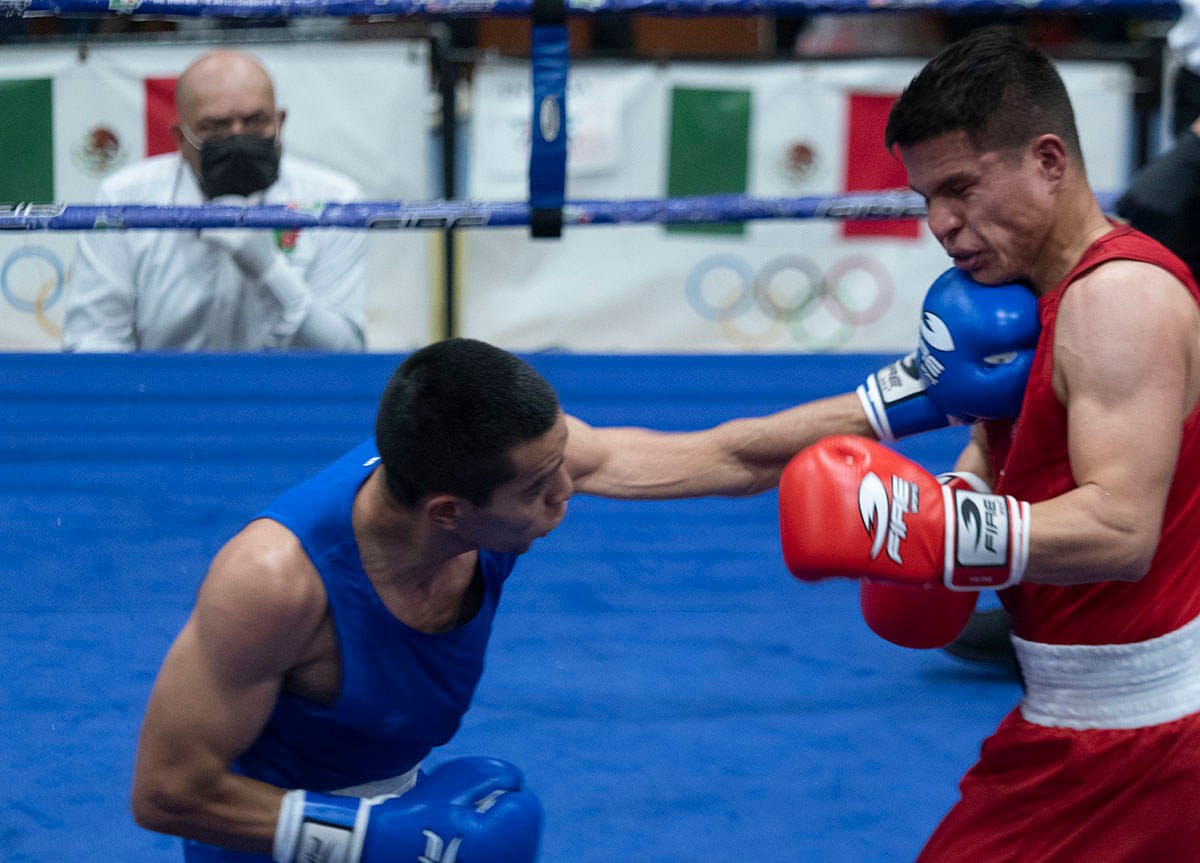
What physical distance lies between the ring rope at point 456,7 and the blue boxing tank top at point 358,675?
3.66ft

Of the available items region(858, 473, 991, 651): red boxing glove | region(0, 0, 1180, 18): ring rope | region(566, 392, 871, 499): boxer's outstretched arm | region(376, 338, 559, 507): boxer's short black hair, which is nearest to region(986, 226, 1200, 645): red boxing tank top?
region(858, 473, 991, 651): red boxing glove

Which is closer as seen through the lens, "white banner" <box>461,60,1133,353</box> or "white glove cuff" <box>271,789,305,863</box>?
"white glove cuff" <box>271,789,305,863</box>

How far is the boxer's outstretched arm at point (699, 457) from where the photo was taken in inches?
80.1

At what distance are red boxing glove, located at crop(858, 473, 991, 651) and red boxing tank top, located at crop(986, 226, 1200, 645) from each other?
12 cm

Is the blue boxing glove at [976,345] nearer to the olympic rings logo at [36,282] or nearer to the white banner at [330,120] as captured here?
the olympic rings logo at [36,282]

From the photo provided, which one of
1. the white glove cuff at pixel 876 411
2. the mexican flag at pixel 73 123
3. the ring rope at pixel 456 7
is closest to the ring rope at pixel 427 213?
the ring rope at pixel 456 7

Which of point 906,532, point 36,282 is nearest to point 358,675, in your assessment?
point 906,532

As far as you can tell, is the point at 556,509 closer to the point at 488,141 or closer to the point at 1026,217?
the point at 1026,217

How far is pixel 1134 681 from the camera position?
1.66 m

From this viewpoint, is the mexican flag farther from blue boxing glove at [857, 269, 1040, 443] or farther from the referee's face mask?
blue boxing glove at [857, 269, 1040, 443]

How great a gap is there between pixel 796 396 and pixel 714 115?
1.71m

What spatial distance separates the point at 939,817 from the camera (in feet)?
7.22

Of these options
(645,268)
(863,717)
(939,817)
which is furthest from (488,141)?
(939,817)

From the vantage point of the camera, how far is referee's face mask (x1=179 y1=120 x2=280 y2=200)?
323 centimetres
